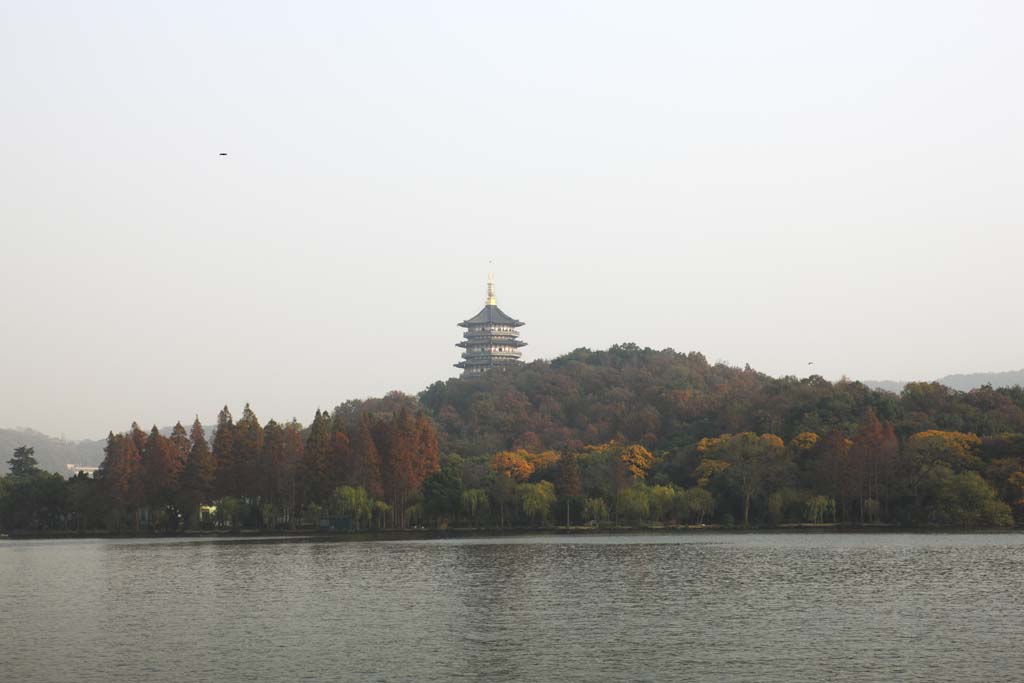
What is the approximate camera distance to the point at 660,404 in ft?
441

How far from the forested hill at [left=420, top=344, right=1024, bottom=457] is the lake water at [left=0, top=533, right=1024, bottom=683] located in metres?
36.5

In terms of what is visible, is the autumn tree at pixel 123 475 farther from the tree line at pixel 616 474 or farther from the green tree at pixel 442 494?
the green tree at pixel 442 494

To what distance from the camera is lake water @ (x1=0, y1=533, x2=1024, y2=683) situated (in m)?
28.2

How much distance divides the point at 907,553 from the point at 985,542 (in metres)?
10.4

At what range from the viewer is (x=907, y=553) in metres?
59.1

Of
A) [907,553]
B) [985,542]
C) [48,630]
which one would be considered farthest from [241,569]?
[985,542]

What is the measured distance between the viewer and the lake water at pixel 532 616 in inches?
1109

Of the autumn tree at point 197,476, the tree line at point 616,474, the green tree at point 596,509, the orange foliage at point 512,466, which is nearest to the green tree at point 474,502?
the tree line at point 616,474

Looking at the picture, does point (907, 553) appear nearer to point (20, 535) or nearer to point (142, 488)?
point (142, 488)

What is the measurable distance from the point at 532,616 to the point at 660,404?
98.4 m

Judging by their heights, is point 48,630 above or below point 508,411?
below

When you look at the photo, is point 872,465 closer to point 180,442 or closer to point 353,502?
point 353,502

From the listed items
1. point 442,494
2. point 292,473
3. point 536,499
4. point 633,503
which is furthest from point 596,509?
point 292,473

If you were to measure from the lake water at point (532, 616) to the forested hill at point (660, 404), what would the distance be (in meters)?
36.5
